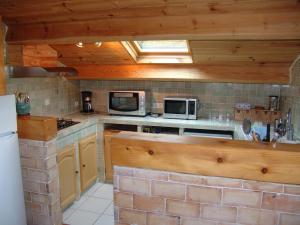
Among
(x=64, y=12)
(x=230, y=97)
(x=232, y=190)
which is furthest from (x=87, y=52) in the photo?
(x=232, y=190)

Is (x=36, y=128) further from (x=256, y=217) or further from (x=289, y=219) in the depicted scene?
(x=289, y=219)

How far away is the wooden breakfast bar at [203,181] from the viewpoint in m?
1.13

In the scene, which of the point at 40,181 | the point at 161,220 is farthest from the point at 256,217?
the point at 40,181

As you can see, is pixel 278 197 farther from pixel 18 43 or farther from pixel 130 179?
pixel 18 43

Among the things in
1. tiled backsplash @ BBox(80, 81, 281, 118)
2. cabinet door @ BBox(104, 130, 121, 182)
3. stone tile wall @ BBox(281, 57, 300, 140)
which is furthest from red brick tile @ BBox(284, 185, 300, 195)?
cabinet door @ BBox(104, 130, 121, 182)

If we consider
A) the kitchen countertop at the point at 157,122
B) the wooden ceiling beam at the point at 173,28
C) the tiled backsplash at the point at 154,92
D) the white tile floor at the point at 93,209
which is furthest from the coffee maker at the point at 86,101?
the wooden ceiling beam at the point at 173,28

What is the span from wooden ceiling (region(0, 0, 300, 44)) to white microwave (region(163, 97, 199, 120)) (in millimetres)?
1425

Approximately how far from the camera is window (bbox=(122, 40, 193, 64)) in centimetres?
310

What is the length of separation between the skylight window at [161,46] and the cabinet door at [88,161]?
1.33 meters

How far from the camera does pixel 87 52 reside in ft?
10.6

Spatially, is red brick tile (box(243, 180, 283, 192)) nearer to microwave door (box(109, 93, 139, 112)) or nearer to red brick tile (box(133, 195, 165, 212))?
red brick tile (box(133, 195, 165, 212))

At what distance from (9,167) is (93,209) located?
4.34 ft

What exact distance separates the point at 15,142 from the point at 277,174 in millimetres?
1817

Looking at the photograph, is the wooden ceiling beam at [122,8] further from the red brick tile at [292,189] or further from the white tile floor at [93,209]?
the white tile floor at [93,209]
